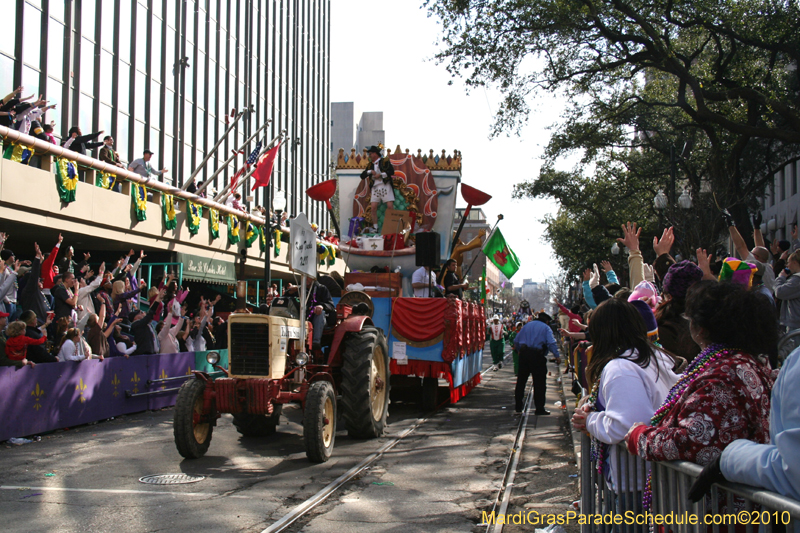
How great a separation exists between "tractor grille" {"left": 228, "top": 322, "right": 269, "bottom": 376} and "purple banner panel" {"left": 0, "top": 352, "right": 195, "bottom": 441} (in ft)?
10.5

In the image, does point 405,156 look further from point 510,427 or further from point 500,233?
point 510,427

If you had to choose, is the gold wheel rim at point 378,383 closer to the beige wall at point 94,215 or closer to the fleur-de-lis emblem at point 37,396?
the fleur-de-lis emblem at point 37,396

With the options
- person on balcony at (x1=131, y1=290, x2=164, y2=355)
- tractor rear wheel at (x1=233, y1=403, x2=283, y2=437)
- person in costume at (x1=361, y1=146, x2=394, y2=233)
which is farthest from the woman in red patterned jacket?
person in costume at (x1=361, y1=146, x2=394, y2=233)

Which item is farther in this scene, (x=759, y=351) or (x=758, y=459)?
(x=759, y=351)

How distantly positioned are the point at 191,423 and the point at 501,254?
987 centimetres

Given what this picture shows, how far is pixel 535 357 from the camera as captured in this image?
12156mm

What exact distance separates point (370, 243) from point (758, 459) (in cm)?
1236

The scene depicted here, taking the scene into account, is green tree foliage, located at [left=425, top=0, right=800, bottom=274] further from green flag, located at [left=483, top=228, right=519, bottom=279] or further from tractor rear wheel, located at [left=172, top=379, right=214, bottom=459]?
tractor rear wheel, located at [left=172, top=379, right=214, bottom=459]

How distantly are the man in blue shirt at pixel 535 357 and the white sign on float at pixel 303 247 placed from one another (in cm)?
502

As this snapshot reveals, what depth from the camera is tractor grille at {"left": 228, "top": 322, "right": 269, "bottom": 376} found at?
8.06 meters

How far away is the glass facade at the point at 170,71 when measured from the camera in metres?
21.3

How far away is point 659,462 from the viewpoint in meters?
2.98

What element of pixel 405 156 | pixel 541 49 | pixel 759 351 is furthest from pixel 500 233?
pixel 759 351

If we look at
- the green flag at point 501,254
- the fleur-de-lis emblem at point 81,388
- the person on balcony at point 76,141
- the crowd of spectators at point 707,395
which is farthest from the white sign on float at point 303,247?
the person on balcony at point 76,141
